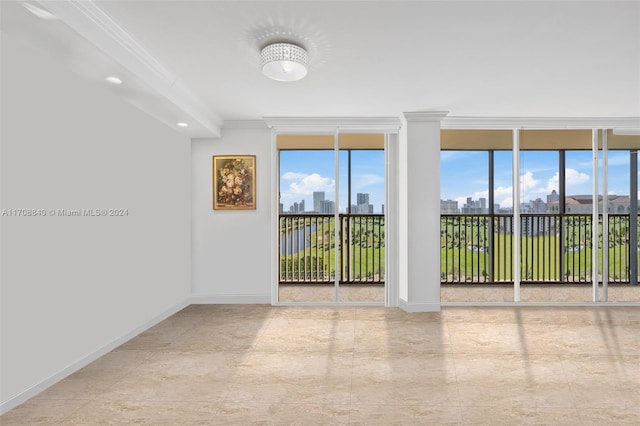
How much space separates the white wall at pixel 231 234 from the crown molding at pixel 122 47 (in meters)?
1.09

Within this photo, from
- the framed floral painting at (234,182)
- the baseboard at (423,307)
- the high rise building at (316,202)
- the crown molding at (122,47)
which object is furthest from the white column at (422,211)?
the crown molding at (122,47)

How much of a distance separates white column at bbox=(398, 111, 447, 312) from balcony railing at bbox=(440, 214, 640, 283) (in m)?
0.94

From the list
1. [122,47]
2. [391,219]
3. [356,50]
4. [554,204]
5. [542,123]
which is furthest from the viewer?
[554,204]

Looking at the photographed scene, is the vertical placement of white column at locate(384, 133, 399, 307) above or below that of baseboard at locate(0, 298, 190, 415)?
above

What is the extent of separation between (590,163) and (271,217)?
4315 millimetres

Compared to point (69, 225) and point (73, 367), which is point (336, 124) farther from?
point (73, 367)

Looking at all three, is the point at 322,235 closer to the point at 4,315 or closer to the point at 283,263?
the point at 283,263

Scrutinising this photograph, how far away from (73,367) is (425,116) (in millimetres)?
4235

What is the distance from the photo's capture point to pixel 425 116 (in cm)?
432

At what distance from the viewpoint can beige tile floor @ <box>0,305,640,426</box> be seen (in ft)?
7.20

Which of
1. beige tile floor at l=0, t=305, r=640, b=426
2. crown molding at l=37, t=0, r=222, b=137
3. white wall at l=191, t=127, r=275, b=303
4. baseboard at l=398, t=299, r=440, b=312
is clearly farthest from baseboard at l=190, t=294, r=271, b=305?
crown molding at l=37, t=0, r=222, b=137

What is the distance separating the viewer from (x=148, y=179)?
12.6 ft

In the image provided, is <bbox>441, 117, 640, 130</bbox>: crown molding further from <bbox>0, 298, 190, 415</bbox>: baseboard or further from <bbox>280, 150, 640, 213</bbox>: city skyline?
<bbox>0, 298, 190, 415</bbox>: baseboard

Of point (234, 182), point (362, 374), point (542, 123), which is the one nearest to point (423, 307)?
point (362, 374)
